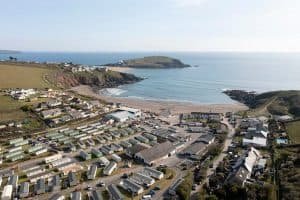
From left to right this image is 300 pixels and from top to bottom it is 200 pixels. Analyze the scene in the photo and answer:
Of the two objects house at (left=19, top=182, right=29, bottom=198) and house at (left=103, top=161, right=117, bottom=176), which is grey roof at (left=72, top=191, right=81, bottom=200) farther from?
house at (left=103, top=161, right=117, bottom=176)

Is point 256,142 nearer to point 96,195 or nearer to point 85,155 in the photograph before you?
point 85,155

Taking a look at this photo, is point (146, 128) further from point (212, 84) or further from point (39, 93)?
point (212, 84)

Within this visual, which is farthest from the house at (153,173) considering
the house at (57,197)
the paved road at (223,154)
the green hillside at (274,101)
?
the green hillside at (274,101)

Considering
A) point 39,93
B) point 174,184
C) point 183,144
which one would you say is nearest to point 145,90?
point 39,93

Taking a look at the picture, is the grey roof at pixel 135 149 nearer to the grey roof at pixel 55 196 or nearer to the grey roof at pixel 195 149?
the grey roof at pixel 195 149

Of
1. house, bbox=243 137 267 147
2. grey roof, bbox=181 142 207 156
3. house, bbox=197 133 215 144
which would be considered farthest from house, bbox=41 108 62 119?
house, bbox=243 137 267 147

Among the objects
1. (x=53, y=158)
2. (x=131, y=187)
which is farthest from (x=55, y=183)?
(x=131, y=187)
